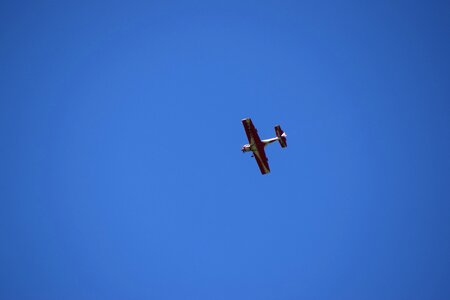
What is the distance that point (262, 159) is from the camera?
45.3 meters

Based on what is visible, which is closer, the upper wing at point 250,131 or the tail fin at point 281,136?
the upper wing at point 250,131

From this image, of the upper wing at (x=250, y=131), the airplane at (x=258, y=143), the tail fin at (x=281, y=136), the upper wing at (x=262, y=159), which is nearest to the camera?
the upper wing at (x=250, y=131)

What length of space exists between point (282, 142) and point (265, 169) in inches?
149

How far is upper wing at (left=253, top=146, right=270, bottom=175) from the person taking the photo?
146ft

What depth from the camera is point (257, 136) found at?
4347 cm

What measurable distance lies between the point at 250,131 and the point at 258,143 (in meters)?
2.06

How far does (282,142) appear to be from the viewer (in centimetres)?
4566

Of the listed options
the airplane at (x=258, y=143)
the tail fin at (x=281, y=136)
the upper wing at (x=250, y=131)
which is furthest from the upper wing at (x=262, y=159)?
the tail fin at (x=281, y=136)

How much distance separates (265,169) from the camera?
46.1 meters

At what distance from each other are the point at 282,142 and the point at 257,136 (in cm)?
387

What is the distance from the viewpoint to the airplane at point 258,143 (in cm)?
4253

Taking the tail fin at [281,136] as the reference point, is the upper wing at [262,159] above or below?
below

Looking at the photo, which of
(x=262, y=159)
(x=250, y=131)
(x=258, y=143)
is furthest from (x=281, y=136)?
(x=250, y=131)

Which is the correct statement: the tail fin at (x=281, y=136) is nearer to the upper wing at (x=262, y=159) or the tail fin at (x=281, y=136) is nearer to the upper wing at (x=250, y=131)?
the upper wing at (x=262, y=159)
